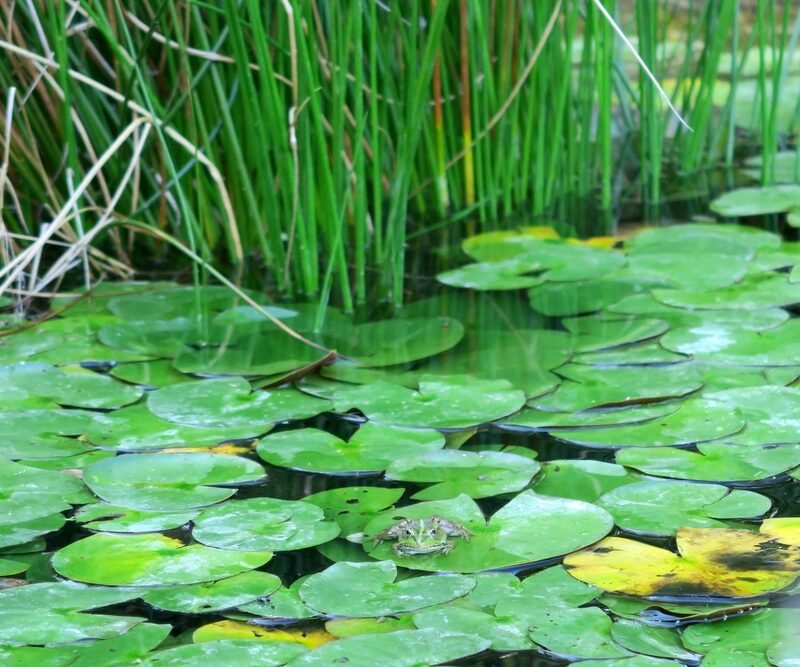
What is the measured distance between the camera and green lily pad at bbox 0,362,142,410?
1.47 m

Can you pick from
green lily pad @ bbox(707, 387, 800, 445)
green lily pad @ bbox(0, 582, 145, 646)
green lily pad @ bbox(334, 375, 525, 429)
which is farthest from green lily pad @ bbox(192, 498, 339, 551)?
green lily pad @ bbox(707, 387, 800, 445)

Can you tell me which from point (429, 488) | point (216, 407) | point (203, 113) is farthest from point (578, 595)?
point (203, 113)

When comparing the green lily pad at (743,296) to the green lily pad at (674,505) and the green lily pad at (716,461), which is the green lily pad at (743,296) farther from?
the green lily pad at (674,505)

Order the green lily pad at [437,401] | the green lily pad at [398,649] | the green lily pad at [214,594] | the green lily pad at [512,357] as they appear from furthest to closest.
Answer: the green lily pad at [512,357]
the green lily pad at [437,401]
the green lily pad at [214,594]
the green lily pad at [398,649]

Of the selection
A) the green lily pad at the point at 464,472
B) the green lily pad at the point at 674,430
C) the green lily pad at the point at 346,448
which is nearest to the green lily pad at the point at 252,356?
the green lily pad at the point at 346,448

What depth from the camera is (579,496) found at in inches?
46.3

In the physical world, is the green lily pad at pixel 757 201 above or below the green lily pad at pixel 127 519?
above

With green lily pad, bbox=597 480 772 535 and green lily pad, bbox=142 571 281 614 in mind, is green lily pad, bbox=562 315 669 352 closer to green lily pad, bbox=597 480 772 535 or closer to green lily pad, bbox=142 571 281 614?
green lily pad, bbox=597 480 772 535

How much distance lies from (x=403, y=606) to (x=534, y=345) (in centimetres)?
70

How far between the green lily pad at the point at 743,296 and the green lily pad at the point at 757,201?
0.45 metres

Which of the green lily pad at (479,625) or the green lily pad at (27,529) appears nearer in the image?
the green lily pad at (479,625)

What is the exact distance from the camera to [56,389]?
1.50 meters

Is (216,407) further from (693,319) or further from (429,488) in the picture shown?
(693,319)

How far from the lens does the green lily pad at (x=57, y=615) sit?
949 millimetres
